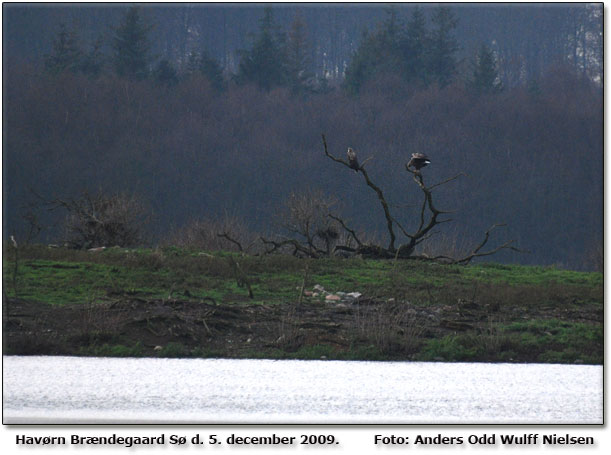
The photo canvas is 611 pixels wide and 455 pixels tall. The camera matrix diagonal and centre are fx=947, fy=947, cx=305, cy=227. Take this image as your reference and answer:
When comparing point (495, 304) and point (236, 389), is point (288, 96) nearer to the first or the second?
point (495, 304)

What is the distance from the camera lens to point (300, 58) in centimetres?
7469

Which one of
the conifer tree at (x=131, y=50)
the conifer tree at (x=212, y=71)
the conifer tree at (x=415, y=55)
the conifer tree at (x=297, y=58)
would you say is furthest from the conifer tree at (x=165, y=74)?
the conifer tree at (x=415, y=55)

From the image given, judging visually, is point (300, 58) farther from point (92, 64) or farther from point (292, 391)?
point (292, 391)

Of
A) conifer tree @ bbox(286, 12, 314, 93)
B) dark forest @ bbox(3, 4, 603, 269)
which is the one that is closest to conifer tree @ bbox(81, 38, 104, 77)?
dark forest @ bbox(3, 4, 603, 269)

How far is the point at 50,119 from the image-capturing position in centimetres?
7300

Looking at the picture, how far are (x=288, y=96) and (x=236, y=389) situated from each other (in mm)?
63608

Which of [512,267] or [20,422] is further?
[512,267]

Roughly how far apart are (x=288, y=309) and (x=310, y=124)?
187 ft

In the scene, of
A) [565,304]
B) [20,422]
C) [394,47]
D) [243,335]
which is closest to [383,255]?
[565,304]

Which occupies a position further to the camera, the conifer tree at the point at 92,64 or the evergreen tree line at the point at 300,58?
the conifer tree at the point at 92,64

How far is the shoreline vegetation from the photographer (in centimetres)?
1591

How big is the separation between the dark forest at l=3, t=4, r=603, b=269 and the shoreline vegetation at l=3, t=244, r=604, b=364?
38.7 metres

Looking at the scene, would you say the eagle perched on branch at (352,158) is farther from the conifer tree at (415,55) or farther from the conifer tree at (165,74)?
the conifer tree at (165,74)

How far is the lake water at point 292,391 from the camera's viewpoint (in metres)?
11.2
